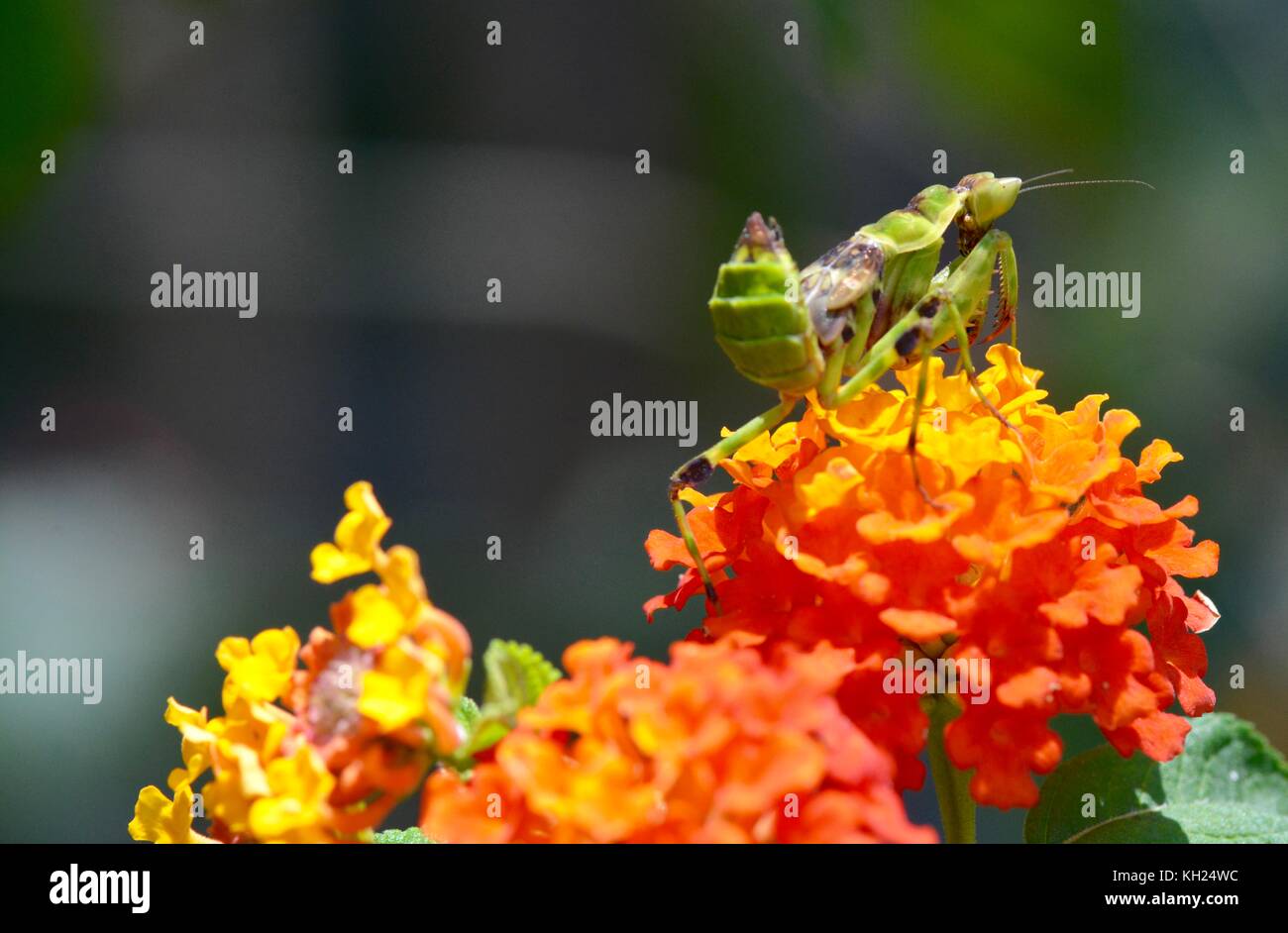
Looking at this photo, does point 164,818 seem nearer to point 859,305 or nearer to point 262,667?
point 262,667

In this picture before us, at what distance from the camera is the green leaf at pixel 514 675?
73 centimetres

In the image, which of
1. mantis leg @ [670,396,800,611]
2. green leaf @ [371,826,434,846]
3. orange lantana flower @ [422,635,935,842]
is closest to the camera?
orange lantana flower @ [422,635,935,842]

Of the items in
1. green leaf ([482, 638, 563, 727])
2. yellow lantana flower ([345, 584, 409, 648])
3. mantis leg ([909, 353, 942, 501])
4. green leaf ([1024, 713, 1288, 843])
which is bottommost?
green leaf ([1024, 713, 1288, 843])

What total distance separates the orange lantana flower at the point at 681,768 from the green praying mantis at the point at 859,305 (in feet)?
0.82

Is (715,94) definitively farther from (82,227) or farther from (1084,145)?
(82,227)

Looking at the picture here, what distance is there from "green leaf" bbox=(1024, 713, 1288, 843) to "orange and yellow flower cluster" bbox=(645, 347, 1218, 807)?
9 cm

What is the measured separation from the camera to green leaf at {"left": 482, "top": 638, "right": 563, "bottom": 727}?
726mm

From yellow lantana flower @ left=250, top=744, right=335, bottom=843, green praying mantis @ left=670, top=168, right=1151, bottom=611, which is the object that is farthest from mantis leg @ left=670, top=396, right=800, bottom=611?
yellow lantana flower @ left=250, top=744, right=335, bottom=843

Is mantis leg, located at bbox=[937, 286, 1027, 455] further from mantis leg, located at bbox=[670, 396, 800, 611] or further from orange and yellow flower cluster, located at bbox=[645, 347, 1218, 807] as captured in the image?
mantis leg, located at bbox=[670, 396, 800, 611]

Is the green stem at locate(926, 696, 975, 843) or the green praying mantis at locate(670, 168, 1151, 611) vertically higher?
the green praying mantis at locate(670, 168, 1151, 611)

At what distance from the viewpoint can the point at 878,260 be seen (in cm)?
103

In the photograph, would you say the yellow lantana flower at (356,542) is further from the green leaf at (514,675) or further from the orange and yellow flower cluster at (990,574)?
the orange and yellow flower cluster at (990,574)
